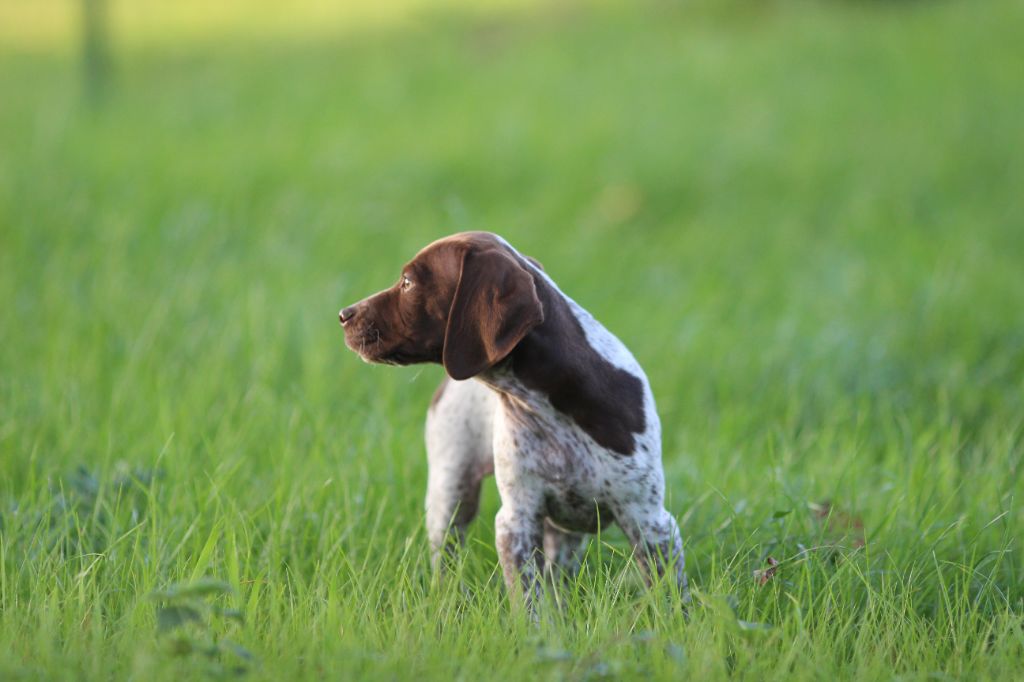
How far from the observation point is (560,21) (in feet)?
54.1

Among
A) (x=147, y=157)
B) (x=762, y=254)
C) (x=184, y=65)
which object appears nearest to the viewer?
(x=762, y=254)

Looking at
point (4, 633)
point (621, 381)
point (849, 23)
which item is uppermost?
point (849, 23)

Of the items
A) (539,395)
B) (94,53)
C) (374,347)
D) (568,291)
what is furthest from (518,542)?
(94,53)

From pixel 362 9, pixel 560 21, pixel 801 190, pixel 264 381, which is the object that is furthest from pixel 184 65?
pixel 264 381

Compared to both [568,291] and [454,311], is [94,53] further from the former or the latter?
[454,311]

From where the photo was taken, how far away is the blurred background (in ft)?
17.8

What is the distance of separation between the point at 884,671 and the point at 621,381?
113cm

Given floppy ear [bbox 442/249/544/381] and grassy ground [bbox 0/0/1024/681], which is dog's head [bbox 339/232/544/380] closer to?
floppy ear [bbox 442/249/544/381]

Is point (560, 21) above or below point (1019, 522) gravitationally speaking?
above

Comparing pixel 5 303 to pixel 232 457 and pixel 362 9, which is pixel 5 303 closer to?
pixel 232 457

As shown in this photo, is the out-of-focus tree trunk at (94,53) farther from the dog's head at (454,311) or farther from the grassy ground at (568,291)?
the dog's head at (454,311)

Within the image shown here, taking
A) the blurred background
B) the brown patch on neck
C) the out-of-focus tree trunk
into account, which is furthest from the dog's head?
the out-of-focus tree trunk

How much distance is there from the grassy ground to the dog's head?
0.74 m

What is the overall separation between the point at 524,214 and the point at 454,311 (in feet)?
19.3
